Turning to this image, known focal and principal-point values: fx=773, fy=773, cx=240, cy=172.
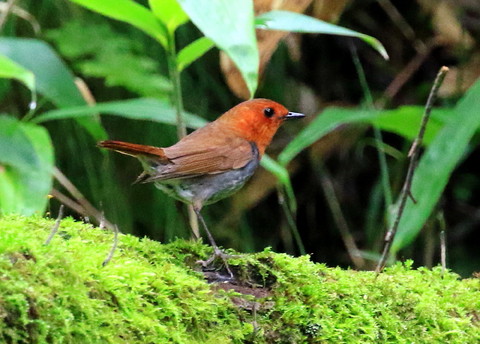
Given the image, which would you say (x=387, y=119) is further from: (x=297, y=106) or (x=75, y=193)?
(x=75, y=193)

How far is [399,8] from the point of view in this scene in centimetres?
516

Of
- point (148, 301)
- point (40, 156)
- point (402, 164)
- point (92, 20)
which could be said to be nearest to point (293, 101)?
point (402, 164)

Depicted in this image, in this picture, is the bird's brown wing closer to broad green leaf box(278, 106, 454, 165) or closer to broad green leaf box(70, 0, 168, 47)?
broad green leaf box(70, 0, 168, 47)

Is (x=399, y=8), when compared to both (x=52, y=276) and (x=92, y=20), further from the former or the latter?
(x=52, y=276)

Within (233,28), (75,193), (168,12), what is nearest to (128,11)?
(168,12)

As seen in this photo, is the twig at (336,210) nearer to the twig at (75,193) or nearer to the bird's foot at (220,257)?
the twig at (75,193)

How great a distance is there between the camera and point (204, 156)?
294cm

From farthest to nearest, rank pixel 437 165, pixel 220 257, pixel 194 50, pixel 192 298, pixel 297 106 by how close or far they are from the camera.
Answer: pixel 297 106, pixel 437 165, pixel 194 50, pixel 220 257, pixel 192 298

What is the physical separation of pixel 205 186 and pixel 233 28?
3.87 ft

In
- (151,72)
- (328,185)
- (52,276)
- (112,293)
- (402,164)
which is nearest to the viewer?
(52,276)

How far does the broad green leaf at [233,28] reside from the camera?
5.86 feet

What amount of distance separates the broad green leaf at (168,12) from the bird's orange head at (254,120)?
69 centimetres

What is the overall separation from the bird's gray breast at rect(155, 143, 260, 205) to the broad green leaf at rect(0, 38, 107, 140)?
0.80 meters

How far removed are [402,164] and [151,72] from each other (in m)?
1.58
